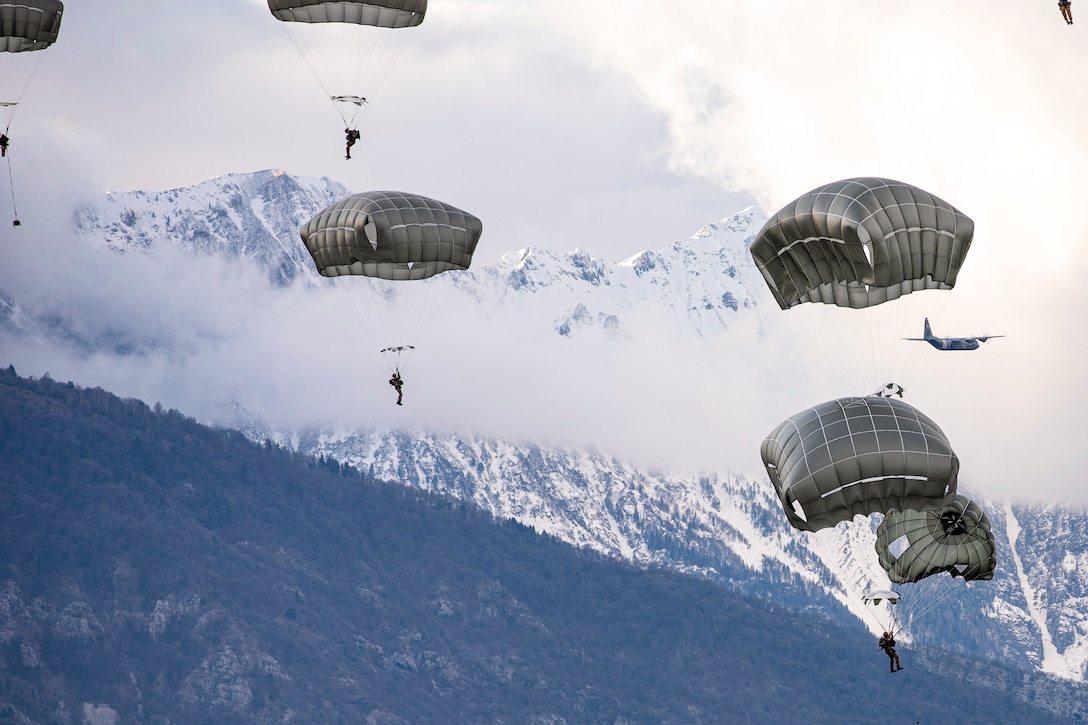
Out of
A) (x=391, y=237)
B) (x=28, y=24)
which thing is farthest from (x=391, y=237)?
(x=28, y=24)

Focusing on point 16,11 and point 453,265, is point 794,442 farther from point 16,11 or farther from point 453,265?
point 16,11

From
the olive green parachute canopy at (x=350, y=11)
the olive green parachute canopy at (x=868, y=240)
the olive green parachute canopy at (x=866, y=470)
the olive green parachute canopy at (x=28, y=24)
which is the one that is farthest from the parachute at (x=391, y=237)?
the olive green parachute canopy at (x=866, y=470)

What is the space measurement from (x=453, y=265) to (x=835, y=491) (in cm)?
2855

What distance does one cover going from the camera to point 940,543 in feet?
317

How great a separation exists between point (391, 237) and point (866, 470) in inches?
1181

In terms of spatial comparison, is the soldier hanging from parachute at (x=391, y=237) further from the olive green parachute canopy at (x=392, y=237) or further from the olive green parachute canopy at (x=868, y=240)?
the olive green parachute canopy at (x=868, y=240)

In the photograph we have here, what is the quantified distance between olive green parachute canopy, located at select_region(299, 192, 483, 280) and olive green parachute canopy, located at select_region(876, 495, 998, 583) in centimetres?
2640

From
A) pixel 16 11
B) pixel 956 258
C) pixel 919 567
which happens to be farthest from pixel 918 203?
pixel 16 11

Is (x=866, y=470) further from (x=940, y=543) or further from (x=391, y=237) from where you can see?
(x=391, y=237)

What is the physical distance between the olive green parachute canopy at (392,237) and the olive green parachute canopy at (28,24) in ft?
56.0

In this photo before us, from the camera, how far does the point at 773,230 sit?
8769 cm

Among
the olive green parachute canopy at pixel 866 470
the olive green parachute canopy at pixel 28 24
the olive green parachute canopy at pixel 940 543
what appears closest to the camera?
the olive green parachute canopy at pixel 866 470

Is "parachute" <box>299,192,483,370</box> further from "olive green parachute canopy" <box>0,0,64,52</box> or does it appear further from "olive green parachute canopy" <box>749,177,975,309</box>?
"olive green parachute canopy" <box>749,177,975,309</box>

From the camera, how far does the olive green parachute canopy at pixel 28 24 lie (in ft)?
334
